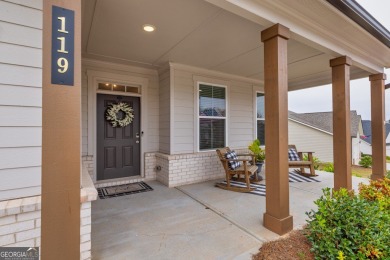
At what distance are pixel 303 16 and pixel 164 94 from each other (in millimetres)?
3015

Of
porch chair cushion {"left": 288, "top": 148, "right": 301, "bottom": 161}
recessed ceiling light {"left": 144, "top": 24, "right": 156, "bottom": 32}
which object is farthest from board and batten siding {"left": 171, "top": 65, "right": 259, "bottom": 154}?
recessed ceiling light {"left": 144, "top": 24, "right": 156, "bottom": 32}

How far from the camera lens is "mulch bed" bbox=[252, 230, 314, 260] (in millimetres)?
1830

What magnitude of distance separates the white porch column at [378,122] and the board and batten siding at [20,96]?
6133mm

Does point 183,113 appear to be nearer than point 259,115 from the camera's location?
Yes

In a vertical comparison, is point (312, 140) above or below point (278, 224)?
above

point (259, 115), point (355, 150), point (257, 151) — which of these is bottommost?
point (355, 150)

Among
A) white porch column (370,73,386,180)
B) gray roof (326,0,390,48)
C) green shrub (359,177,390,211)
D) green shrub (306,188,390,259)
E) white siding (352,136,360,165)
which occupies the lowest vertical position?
white siding (352,136,360,165)

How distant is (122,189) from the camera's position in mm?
3992

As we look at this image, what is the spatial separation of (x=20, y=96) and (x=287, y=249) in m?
2.65

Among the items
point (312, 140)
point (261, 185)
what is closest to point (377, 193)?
point (261, 185)

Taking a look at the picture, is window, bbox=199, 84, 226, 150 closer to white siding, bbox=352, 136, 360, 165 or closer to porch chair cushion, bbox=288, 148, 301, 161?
porch chair cushion, bbox=288, 148, 301, 161

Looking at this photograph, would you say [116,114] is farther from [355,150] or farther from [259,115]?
[355,150]

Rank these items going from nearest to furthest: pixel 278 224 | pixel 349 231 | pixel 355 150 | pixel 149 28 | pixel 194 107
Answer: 1. pixel 349 231
2. pixel 278 224
3. pixel 149 28
4. pixel 194 107
5. pixel 355 150

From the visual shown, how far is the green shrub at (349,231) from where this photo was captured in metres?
1.61
